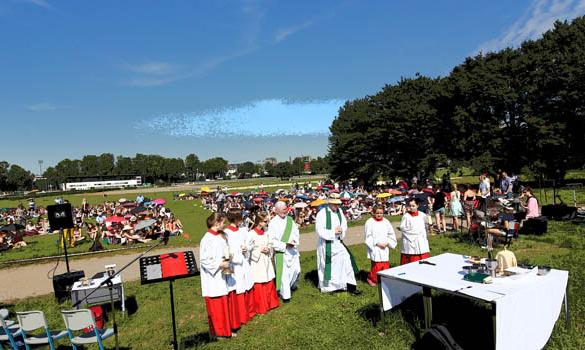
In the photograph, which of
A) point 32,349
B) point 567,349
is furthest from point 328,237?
point 32,349

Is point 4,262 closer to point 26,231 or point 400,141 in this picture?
point 26,231

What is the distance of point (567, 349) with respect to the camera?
5082mm

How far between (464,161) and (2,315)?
33450 millimetres

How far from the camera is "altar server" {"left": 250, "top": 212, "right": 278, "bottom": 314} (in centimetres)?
732

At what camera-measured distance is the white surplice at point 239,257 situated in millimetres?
6621

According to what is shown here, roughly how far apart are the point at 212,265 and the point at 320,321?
2286 mm

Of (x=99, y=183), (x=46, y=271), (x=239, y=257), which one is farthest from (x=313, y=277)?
(x=99, y=183)

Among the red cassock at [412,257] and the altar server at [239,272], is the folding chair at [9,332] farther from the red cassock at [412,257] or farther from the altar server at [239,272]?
the red cassock at [412,257]

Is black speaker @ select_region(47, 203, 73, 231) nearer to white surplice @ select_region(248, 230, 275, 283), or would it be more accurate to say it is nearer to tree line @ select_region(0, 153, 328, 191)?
white surplice @ select_region(248, 230, 275, 283)

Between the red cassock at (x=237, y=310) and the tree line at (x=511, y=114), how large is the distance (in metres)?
29.3

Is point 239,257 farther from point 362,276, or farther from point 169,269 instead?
point 362,276

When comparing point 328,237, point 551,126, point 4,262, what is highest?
point 551,126

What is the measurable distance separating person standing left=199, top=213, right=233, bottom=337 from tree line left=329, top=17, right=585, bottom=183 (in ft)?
98.1

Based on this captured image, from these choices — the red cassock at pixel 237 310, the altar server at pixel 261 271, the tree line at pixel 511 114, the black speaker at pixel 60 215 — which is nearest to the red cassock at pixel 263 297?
the altar server at pixel 261 271
